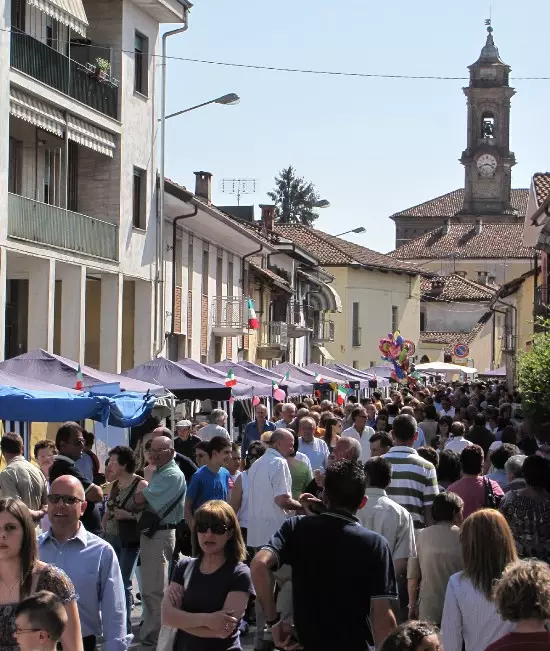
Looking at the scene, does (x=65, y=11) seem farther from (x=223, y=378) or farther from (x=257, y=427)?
(x=257, y=427)

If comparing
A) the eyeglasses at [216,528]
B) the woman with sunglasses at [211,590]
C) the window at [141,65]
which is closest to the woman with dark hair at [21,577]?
the woman with sunglasses at [211,590]

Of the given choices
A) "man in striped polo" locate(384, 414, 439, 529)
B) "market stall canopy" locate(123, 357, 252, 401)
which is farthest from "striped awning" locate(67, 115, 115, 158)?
"man in striped polo" locate(384, 414, 439, 529)

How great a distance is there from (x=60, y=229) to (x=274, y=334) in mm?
26269

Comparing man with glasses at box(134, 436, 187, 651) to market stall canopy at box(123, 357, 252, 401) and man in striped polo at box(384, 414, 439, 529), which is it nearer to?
man in striped polo at box(384, 414, 439, 529)

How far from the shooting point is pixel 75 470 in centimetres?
1078

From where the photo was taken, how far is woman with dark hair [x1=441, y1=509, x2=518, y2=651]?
266 inches

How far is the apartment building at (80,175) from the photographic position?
84.3ft

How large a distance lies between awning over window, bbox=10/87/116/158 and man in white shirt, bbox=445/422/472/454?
11.2 m

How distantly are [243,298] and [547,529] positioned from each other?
34.0 metres

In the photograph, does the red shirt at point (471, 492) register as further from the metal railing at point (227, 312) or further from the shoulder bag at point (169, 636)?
the metal railing at point (227, 312)

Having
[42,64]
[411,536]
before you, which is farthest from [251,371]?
[411,536]

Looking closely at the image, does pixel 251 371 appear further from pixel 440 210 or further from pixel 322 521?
pixel 440 210

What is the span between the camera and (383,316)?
84688 millimetres

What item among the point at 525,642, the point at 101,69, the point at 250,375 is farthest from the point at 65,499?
the point at 101,69
